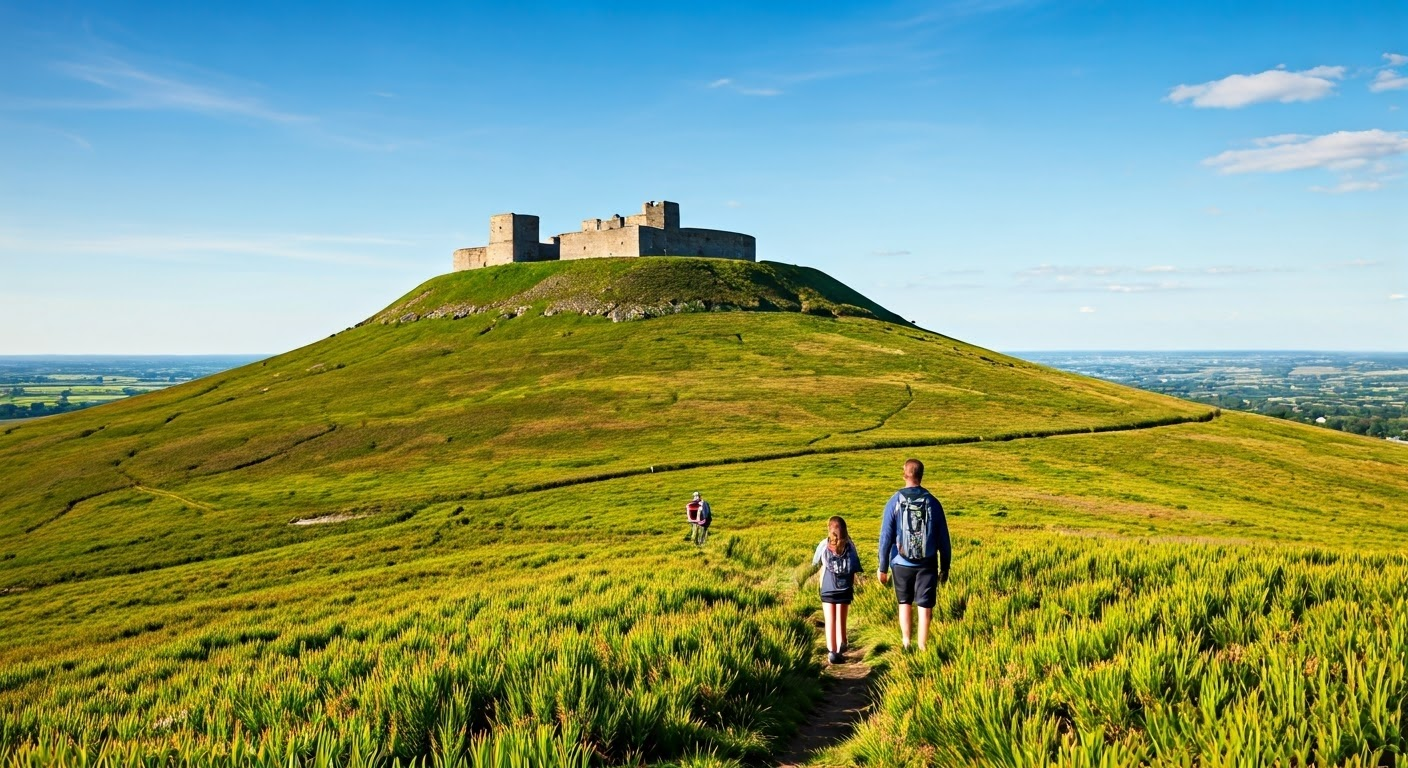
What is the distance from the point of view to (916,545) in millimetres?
12711

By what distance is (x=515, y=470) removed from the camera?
55.6 m

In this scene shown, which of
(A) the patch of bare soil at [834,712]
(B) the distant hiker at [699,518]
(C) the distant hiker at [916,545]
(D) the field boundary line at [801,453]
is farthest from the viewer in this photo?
(D) the field boundary line at [801,453]

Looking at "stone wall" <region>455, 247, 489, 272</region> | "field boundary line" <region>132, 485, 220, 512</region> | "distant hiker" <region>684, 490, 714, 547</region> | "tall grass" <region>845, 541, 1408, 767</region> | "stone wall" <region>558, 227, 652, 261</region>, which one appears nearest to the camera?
"tall grass" <region>845, 541, 1408, 767</region>

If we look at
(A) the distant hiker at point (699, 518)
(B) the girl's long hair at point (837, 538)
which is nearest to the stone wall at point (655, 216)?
(A) the distant hiker at point (699, 518)

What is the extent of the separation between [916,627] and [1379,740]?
804 cm

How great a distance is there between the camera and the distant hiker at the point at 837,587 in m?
13.8

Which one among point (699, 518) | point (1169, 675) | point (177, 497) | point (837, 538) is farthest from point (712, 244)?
point (1169, 675)

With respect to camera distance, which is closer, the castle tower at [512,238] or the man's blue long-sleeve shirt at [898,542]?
the man's blue long-sleeve shirt at [898,542]

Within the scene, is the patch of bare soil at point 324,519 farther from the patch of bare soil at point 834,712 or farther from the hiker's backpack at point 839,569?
the patch of bare soil at point 834,712

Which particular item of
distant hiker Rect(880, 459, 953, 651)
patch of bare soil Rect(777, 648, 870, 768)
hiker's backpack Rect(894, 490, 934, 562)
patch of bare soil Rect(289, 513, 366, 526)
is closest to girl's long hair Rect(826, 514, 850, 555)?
distant hiker Rect(880, 459, 953, 651)

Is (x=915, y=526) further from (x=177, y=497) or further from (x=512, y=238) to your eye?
(x=512, y=238)

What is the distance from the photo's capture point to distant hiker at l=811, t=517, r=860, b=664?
13805 mm

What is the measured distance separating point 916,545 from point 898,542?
1.15ft

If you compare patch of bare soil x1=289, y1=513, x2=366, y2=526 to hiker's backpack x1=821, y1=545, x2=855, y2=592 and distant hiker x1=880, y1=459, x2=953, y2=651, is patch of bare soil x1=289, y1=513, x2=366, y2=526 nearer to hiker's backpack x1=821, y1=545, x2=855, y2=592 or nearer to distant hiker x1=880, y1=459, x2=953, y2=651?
hiker's backpack x1=821, y1=545, x2=855, y2=592
